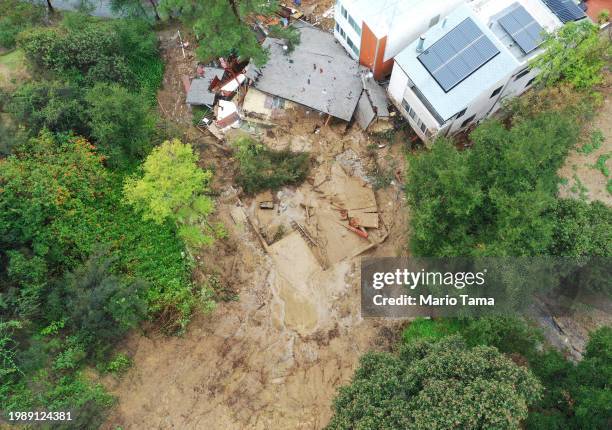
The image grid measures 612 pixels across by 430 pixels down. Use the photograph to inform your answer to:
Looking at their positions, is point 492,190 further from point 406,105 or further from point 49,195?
point 49,195

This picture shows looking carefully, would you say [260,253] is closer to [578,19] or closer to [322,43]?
[322,43]

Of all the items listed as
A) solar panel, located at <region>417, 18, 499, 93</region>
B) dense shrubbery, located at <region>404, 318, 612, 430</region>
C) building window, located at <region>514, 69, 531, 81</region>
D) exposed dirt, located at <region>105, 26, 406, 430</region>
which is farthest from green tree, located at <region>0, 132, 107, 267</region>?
building window, located at <region>514, 69, 531, 81</region>

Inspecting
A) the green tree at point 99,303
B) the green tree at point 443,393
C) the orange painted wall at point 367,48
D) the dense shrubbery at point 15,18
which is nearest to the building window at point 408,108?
the orange painted wall at point 367,48

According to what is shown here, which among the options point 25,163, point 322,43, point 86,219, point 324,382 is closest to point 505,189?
point 324,382

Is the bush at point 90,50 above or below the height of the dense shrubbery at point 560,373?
above

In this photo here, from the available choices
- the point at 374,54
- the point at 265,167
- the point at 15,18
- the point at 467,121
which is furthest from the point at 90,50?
the point at 467,121

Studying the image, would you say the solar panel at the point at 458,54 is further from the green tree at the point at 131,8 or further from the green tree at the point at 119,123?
the green tree at the point at 131,8
